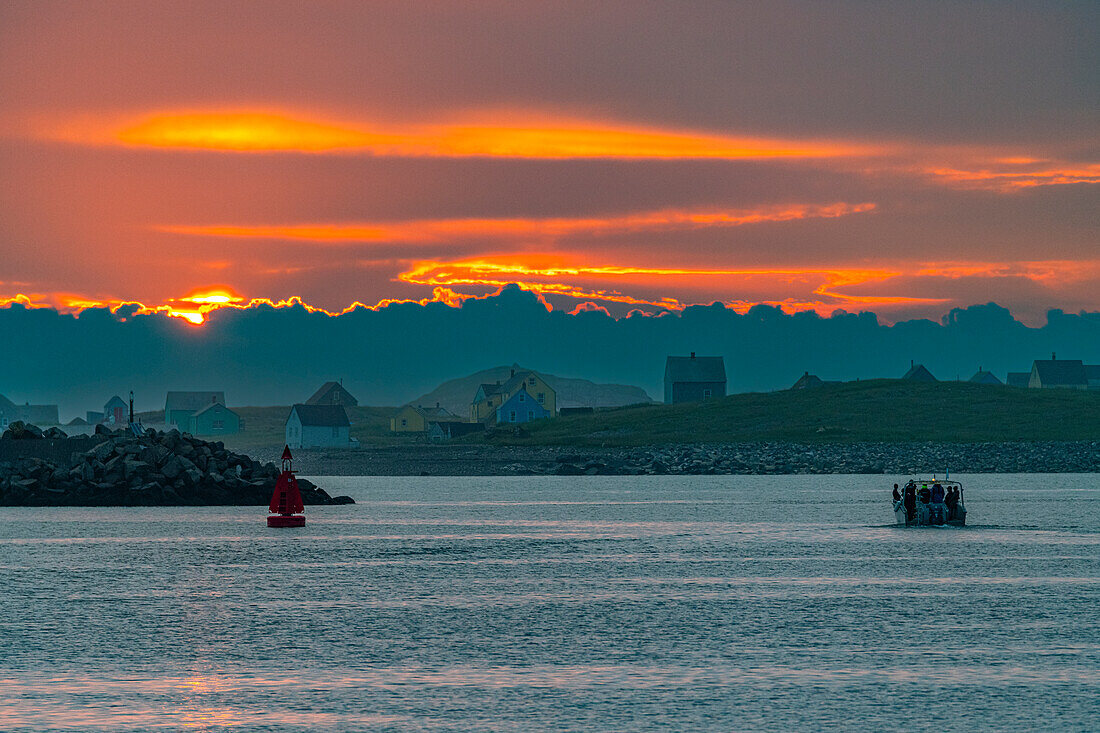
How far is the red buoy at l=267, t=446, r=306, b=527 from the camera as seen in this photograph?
58844mm

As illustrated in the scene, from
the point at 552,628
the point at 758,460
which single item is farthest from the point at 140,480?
the point at 758,460

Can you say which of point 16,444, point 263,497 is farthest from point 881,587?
point 16,444

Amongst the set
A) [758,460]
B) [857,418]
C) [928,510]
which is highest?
[857,418]

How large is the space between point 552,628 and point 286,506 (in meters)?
34.9

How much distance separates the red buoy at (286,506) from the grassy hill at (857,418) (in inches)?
3605

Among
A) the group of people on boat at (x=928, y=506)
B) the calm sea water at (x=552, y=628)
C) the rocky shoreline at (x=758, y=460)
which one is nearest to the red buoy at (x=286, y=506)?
the calm sea water at (x=552, y=628)

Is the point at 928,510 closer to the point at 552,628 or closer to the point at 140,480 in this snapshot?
the point at 552,628

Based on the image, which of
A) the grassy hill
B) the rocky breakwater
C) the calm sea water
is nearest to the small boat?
the calm sea water

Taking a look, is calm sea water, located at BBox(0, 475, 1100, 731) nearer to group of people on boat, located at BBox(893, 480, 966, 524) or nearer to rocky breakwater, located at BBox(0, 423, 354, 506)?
group of people on boat, located at BBox(893, 480, 966, 524)

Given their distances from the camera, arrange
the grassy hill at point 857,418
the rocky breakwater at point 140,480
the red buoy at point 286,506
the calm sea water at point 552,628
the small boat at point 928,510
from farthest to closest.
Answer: the grassy hill at point 857,418, the rocky breakwater at point 140,480, the red buoy at point 286,506, the small boat at point 928,510, the calm sea water at point 552,628

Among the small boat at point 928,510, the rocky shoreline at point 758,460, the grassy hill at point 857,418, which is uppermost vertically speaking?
the grassy hill at point 857,418

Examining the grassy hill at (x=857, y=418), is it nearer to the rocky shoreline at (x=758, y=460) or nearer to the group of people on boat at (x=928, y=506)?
the rocky shoreline at (x=758, y=460)

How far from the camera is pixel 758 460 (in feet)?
439

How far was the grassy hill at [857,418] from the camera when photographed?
150375 mm
